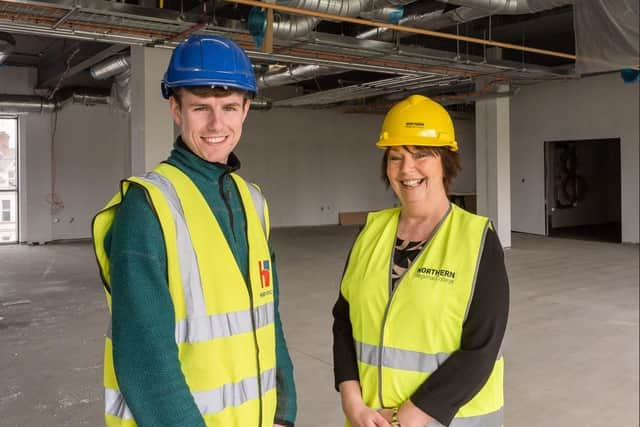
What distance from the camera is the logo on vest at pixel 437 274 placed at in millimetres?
1323

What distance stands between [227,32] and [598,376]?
4298mm

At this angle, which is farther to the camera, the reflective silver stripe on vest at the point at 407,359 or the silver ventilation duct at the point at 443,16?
the silver ventilation duct at the point at 443,16

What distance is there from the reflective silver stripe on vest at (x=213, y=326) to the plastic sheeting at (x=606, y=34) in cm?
Answer: 297

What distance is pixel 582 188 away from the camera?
13.2 m

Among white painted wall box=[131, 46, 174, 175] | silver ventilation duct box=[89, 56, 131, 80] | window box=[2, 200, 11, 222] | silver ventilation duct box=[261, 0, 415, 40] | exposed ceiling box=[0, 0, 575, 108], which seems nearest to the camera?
silver ventilation duct box=[261, 0, 415, 40]

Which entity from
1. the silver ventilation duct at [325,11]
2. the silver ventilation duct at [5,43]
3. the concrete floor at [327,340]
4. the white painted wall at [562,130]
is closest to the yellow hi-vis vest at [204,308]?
the concrete floor at [327,340]

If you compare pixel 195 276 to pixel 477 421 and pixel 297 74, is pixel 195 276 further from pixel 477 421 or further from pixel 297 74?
pixel 297 74

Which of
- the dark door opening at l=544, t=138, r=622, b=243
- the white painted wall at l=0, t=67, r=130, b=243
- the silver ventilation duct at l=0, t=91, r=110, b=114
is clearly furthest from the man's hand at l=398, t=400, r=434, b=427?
the dark door opening at l=544, t=138, r=622, b=243

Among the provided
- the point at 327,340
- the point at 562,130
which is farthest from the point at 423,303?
the point at 562,130

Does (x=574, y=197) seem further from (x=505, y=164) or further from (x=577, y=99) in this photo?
(x=505, y=164)

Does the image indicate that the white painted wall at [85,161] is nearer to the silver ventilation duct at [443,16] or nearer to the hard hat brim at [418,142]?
the silver ventilation duct at [443,16]

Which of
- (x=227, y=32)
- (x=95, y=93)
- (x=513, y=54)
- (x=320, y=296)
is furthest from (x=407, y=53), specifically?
(x=95, y=93)

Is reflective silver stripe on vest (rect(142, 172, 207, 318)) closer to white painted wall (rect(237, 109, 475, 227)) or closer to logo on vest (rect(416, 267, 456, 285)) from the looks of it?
logo on vest (rect(416, 267, 456, 285))

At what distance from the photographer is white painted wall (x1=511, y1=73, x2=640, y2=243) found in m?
10.4
